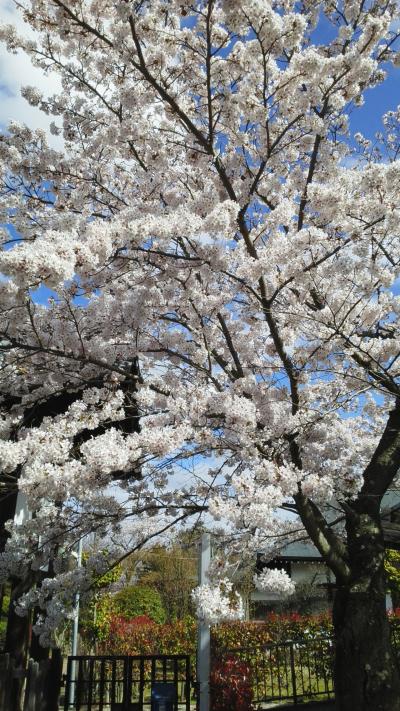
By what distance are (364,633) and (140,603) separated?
13.6 m

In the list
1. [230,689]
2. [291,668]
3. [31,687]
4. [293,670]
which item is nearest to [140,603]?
[291,668]

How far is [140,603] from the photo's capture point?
54.9ft

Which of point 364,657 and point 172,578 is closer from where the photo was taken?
point 364,657

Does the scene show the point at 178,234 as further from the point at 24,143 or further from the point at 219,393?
the point at 24,143

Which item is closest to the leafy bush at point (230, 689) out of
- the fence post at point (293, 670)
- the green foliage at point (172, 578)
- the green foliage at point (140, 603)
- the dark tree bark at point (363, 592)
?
the fence post at point (293, 670)

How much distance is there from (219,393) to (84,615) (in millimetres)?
9353

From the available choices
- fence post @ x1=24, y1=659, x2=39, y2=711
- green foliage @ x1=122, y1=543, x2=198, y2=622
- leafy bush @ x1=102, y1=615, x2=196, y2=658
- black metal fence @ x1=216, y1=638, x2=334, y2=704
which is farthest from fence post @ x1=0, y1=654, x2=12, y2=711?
green foliage @ x1=122, y1=543, x2=198, y2=622

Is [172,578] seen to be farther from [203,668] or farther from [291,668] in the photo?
[203,668]

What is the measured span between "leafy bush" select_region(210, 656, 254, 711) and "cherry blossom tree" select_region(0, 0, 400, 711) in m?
2.24

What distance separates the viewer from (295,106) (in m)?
5.02

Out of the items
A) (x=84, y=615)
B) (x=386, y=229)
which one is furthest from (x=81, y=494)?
(x=84, y=615)

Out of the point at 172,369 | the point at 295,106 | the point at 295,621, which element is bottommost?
the point at 295,621

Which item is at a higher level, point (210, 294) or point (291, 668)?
point (210, 294)

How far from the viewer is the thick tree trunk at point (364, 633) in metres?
4.40
